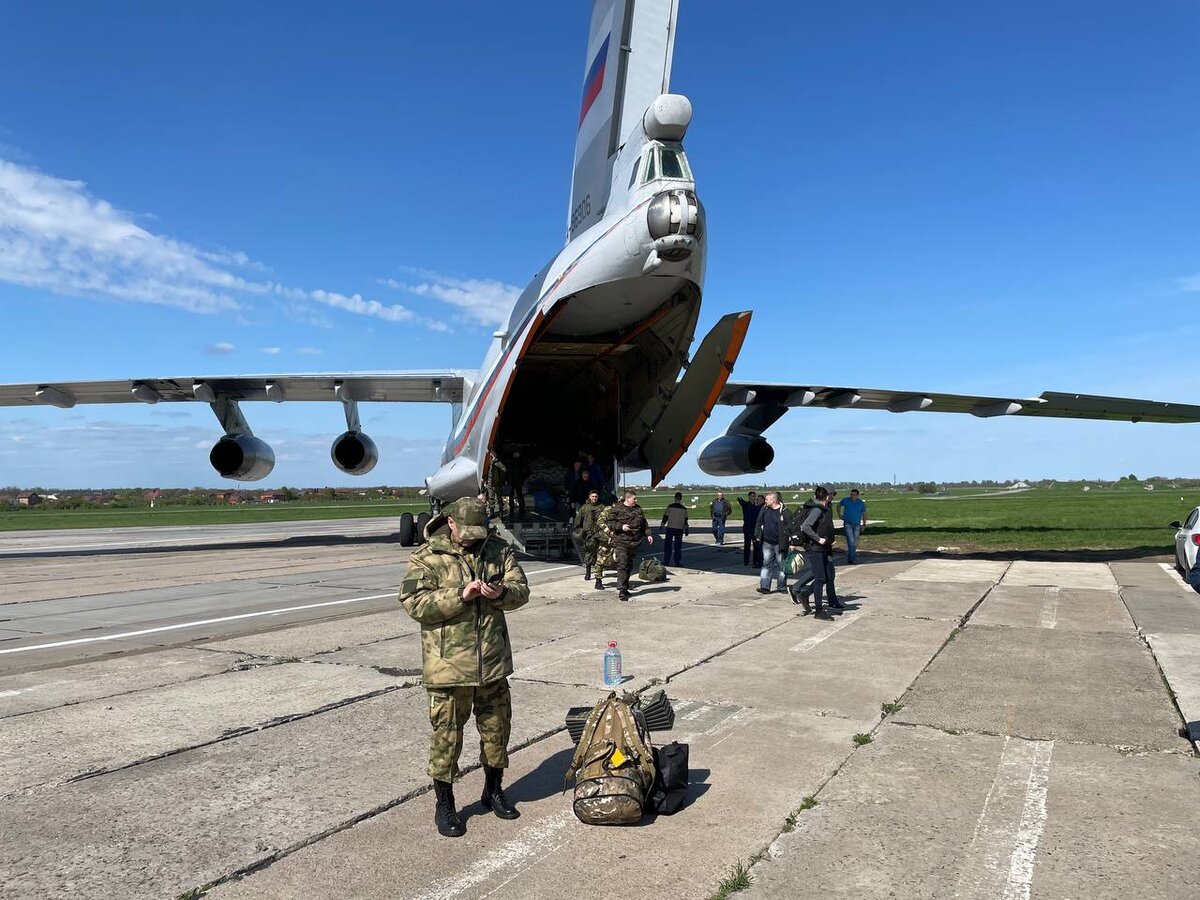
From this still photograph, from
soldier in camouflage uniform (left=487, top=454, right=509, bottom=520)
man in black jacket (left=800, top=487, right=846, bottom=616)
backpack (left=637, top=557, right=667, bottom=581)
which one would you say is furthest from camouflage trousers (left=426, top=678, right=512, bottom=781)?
soldier in camouflage uniform (left=487, top=454, right=509, bottom=520)

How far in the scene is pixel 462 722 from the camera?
4125 millimetres

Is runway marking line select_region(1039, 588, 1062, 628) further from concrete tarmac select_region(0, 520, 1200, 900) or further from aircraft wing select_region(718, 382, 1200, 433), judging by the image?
aircraft wing select_region(718, 382, 1200, 433)

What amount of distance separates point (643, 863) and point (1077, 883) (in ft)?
6.00

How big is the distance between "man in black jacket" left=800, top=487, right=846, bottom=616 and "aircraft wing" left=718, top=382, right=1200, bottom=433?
1065 cm

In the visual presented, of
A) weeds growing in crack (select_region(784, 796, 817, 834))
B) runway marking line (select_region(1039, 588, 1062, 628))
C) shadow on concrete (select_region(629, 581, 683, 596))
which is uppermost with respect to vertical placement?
shadow on concrete (select_region(629, 581, 683, 596))

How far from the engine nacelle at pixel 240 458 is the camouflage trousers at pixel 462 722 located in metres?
19.7

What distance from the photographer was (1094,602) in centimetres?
1155

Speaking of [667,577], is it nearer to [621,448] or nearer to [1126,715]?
[621,448]

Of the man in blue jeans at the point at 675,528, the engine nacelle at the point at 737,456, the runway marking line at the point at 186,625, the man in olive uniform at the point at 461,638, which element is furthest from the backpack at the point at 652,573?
the man in olive uniform at the point at 461,638

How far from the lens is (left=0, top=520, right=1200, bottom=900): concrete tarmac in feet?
11.6

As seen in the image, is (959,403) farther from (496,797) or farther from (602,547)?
(496,797)

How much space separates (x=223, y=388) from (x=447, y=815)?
2057 centimetres

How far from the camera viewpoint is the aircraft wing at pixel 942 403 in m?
20.8

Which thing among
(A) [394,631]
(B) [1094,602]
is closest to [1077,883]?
(A) [394,631]
